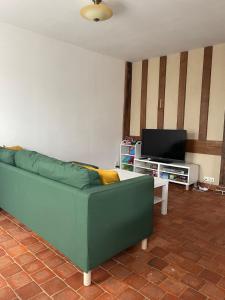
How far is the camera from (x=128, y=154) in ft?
17.0

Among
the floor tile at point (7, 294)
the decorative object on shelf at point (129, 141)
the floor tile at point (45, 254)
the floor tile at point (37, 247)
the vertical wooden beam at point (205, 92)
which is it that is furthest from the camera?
the decorative object on shelf at point (129, 141)

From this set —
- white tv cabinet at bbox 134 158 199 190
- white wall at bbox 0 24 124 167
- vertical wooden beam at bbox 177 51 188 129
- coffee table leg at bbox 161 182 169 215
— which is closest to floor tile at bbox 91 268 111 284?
coffee table leg at bbox 161 182 169 215

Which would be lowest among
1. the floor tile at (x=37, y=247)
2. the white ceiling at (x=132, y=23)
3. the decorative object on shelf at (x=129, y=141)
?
the floor tile at (x=37, y=247)

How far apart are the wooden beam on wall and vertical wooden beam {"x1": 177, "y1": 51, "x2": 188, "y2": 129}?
0.41 meters

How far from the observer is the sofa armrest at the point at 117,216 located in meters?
1.59

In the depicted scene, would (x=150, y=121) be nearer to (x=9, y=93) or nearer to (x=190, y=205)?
(x=190, y=205)

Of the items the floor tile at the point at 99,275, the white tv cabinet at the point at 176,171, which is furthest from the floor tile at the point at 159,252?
the white tv cabinet at the point at 176,171

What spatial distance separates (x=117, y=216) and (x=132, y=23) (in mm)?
2708

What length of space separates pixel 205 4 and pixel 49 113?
2.74 meters

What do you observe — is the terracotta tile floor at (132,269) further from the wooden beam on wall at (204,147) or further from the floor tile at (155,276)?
the wooden beam on wall at (204,147)

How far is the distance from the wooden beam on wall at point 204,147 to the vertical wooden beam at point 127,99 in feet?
5.03

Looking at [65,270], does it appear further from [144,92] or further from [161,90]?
[144,92]

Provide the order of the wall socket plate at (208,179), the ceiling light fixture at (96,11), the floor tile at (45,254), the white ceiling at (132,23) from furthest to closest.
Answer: the wall socket plate at (208,179) < the white ceiling at (132,23) < the ceiling light fixture at (96,11) < the floor tile at (45,254)

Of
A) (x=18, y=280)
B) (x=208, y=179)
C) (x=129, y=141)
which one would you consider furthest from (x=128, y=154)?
(x=18, y=280)
